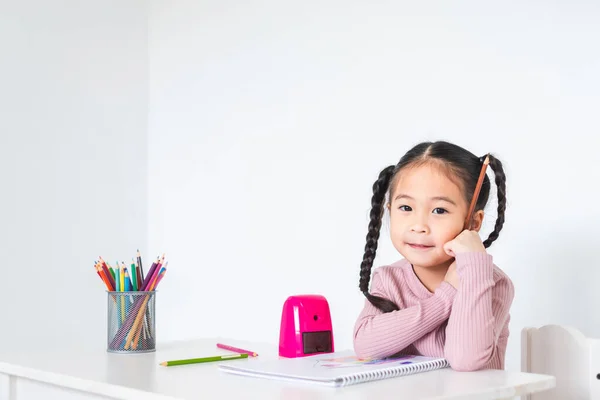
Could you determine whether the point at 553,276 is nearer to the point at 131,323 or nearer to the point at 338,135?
the point at 338,135

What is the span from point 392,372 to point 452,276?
0.18m

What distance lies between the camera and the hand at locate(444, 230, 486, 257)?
3.30 feet

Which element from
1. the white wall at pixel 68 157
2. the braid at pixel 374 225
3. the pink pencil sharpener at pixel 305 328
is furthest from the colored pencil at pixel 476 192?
the white wall at pixel 68 157

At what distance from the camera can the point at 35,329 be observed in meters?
2.19

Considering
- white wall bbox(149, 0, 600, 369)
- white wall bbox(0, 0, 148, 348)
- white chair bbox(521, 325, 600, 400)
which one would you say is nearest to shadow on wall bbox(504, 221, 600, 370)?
white wall bbox(149, 0, 600, 369)

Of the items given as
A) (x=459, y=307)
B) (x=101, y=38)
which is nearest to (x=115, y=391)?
(x=459, y=307)

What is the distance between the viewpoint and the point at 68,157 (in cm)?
231

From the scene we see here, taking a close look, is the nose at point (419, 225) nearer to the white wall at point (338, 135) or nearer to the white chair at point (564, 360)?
the white chair at point (564, 360)

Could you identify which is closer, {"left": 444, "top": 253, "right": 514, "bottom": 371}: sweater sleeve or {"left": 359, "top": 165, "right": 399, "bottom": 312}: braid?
{"left": 444, "top": 253, "right": 514, "bottom": 371}: sweater sleeve

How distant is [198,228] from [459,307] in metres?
1.43

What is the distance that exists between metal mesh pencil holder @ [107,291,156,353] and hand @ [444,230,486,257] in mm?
563

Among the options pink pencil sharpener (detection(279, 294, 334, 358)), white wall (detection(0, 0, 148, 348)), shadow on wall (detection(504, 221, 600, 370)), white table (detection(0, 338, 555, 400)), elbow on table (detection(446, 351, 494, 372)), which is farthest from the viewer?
white wall (detection(0, 0, 148, 348))

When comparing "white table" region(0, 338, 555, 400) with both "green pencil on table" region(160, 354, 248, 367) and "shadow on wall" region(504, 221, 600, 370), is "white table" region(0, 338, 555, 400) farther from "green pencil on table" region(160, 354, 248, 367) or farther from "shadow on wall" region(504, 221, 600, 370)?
"shadow on wall" region(504, 221, 600, 370)

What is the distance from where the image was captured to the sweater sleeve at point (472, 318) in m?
0.96
